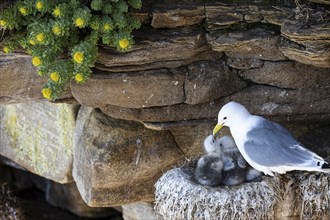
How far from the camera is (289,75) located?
3.66 meters

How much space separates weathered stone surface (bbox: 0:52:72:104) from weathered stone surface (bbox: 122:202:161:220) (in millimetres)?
977

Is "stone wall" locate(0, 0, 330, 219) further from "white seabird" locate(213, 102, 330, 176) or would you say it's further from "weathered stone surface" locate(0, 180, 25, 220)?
"weathered stone surface" locate(0, 180, 25, 220)

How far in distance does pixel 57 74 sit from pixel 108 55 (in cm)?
28

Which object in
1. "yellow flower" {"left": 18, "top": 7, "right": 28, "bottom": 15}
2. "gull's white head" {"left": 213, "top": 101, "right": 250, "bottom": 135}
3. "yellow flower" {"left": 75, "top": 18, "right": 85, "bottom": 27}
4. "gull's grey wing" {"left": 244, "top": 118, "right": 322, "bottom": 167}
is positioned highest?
"yellow flower" {"left": 18, "top": 7, "right": 28, "bottom": 15}

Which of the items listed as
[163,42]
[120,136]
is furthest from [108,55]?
[120,136]

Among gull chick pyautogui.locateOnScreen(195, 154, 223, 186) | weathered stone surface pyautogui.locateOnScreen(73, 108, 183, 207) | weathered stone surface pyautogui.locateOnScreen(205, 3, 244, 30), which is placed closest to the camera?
weathered stone surface pyautogui.locateOnScreen(205, 3, 244, 30)

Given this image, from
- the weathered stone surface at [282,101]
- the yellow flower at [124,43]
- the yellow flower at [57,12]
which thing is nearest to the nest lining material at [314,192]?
the weathered stone surface at [282,101]

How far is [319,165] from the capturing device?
10.7 ft

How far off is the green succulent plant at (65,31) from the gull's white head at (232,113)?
57 centimetres

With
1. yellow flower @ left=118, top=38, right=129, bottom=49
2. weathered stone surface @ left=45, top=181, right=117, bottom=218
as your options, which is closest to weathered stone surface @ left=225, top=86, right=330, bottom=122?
yellow flower @ left=118, top=38, right=129, bottom=49

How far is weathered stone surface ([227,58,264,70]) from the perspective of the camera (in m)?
3.62

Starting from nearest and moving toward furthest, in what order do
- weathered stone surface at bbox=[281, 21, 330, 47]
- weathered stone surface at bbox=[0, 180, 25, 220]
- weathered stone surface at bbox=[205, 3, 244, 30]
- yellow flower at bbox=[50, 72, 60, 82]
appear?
weathered stone surface at bbox=[281, 21, 330, 47]
yellow flower at bbox=[50, 72, 60, 82]
weathered stone surface at bbox=[205, 3, 244, 30]
weathered stone surface at bbox=[0, 180, 25, 220]

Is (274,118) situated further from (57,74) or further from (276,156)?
(57,74)

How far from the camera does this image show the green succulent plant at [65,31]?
3182mm
